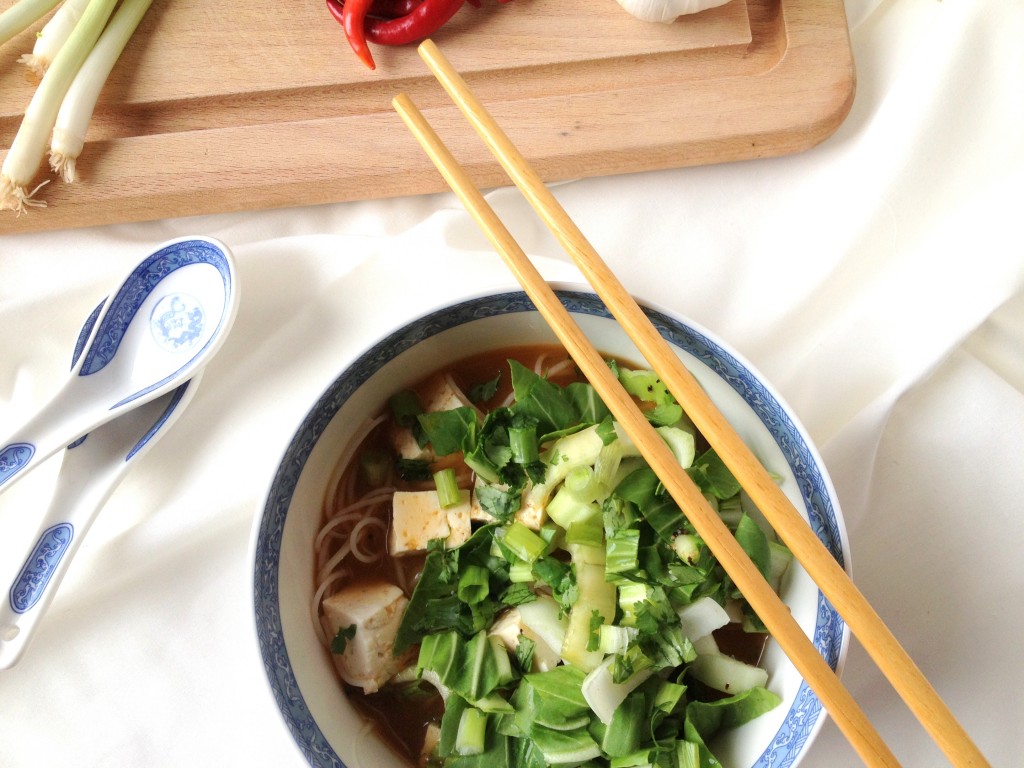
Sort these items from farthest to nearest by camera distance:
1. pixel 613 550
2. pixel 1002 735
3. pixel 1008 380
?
pixel 1008 380 < pixel 1002 735 < pixel 613 550

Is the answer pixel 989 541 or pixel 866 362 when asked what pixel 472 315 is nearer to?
pixel 866 362

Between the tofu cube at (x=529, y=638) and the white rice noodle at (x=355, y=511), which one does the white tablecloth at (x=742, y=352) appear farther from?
the tofu cube at (x=529, y=638)

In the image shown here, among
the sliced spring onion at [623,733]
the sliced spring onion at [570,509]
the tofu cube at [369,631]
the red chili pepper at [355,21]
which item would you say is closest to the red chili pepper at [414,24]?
the red chili pepper at [355,21]

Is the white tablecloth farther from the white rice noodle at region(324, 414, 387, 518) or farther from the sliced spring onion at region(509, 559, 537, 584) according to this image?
the sliced spring onion at region(509, 559, 537, 584)

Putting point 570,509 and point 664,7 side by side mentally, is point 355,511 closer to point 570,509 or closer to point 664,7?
point 570,509

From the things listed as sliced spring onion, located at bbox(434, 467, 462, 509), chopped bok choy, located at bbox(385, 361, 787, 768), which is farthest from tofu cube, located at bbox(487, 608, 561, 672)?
sliced spring onion, located at bbox(434, 467, 462, 509)

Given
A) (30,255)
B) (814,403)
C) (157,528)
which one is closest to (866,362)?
(814,403)
